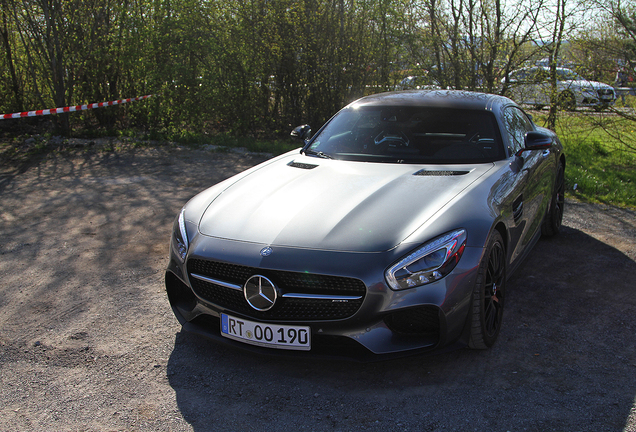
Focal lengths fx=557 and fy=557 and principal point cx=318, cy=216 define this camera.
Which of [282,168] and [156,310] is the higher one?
[282,168]

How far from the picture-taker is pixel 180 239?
3.30 meters

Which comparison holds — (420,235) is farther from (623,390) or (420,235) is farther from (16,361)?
(16,361)

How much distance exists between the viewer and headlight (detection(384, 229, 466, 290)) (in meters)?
2.71

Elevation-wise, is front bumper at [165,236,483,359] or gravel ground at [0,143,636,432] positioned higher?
front bumper at [165,236,483,359]

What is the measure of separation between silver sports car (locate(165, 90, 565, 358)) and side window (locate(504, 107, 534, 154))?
22cm

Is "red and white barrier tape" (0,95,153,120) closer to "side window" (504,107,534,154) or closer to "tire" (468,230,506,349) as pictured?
"side window" (504,107,534,154)

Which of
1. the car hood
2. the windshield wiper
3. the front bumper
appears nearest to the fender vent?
the car hood

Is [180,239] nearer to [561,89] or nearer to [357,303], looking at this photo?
[357,303]

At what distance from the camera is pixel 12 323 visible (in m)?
3.68

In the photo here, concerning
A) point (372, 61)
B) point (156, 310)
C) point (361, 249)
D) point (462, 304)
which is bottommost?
point (156, 310)

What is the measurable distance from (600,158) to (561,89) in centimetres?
171

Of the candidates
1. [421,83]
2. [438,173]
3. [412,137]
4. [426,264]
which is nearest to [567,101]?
[421,83]

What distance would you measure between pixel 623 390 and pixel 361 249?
4.91ft

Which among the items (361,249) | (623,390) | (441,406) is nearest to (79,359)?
(361,249)
